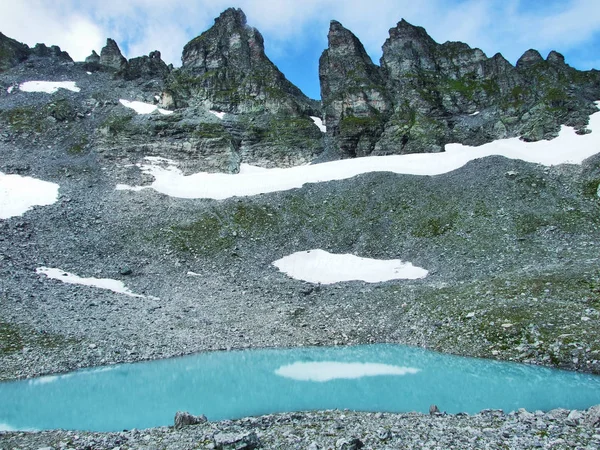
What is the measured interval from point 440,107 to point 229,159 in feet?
135

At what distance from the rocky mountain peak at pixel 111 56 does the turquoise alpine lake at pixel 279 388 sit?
9630cm

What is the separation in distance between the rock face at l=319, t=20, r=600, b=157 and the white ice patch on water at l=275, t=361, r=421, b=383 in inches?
2017

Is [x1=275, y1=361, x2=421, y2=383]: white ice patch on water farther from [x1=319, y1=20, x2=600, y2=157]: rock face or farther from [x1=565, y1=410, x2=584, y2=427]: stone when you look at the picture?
[x1=319, y1=20, x2=600, y2=157]: rock face

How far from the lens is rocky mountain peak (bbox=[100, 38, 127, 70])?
104m

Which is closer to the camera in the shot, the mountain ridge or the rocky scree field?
the rocky scree field

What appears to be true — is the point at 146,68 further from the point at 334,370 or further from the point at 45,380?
the point at 334,370

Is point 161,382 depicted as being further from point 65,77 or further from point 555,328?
point 65,77

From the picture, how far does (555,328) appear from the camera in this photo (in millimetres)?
24516

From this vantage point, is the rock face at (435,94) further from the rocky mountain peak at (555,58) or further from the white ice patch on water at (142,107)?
the white ice patch on water at (142,107)

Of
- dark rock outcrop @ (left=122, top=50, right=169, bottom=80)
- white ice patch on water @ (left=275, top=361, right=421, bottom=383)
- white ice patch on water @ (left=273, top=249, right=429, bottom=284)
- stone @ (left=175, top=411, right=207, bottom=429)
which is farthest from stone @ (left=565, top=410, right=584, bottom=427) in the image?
dark rock outcrop @ (left=122, top=50, right=169, bottom=80)

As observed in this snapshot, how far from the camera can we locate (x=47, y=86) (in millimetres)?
86625

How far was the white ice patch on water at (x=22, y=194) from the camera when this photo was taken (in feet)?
164

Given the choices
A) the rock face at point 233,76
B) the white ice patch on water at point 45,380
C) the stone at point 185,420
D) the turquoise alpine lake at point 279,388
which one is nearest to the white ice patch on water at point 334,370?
the turquoise alpine lake at point 279,388

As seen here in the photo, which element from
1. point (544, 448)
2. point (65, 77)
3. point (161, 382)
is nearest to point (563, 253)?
point (544, 448)
